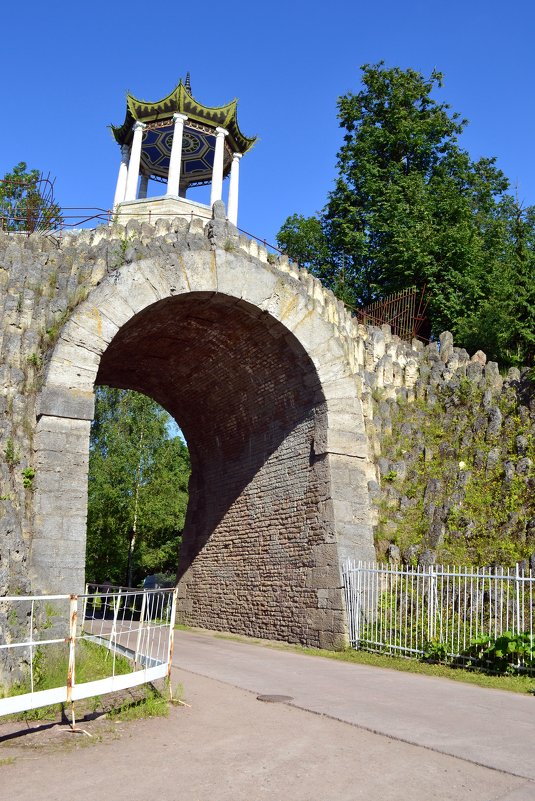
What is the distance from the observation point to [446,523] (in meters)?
12.3

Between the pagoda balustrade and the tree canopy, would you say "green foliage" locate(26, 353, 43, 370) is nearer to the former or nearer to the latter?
the tree canopy

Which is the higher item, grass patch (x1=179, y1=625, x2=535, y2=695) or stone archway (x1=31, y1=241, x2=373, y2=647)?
stone archway (x1=31, y1=241, x2=373, y2=647)

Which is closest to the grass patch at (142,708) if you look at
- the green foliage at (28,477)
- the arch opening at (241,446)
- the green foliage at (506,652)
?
the green foliage at (28,477)

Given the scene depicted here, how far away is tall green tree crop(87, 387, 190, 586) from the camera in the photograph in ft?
82.9

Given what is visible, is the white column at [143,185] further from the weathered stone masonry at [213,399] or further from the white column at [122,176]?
the weathered stone masonry at [213,399]

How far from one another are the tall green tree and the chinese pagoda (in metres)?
9.08

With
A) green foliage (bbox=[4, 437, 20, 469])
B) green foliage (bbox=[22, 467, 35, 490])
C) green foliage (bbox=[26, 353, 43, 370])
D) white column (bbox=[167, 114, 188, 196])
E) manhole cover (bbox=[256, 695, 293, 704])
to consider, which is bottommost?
manhole cover (bbox=[256, 695, 293, 704])

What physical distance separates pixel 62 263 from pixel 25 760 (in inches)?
334

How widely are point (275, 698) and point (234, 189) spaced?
29560 mm

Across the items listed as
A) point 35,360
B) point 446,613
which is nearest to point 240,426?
point 35,360

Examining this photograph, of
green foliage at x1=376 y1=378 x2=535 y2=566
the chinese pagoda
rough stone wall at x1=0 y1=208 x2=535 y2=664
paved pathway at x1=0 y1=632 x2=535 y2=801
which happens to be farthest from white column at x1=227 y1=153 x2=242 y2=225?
paved pathway at x1=0 y1=632 x2=535 y2=801

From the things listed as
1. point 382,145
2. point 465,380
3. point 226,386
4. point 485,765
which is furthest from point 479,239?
point 485,765

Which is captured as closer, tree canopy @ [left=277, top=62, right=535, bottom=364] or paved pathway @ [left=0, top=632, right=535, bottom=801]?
paved pathway @ [left=0, top=632, right=535, bottom=801]

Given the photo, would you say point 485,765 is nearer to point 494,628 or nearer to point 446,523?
point 494,628
